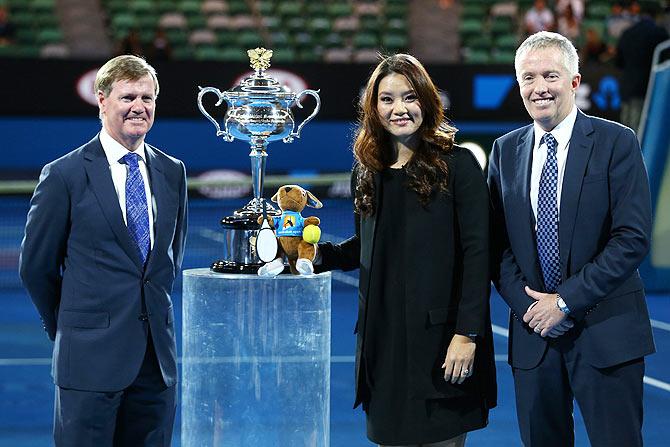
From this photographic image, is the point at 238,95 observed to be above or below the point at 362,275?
above

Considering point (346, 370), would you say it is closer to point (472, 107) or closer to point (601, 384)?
point (601, 384)

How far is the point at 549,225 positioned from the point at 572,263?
150mm

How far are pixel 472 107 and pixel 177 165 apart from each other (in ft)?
45.9

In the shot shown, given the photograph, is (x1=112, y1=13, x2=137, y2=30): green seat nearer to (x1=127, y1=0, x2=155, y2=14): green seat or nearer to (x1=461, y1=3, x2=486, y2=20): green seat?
(x1=127, y1=0, x2=155, y2=14): green seat

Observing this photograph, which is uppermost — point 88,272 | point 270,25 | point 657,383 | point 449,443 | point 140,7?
point 140,7

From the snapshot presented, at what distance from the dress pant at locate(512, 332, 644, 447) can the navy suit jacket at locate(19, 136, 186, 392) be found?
4.39 feet

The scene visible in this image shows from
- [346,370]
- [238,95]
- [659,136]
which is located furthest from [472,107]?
[238,95]

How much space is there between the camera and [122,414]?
13.5ft

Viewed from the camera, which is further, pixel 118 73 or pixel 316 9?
pixel 316 9

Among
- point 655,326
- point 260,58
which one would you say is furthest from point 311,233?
point 655,326

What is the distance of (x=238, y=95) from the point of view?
177 inches

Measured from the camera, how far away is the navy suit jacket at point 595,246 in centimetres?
394

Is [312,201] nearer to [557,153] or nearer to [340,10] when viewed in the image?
[557,153]

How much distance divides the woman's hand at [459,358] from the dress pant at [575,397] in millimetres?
322
